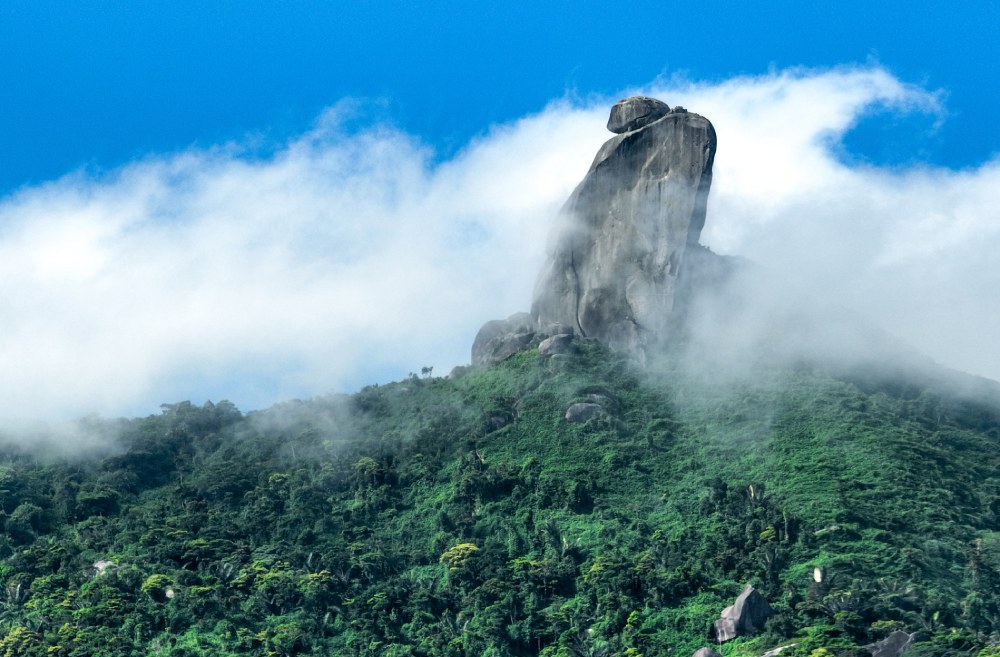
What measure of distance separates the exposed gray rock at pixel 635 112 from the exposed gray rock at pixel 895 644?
1921 inches

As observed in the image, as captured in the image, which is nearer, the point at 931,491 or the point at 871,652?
the point at 871,652

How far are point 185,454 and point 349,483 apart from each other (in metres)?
13.5

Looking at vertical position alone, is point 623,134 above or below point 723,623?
above

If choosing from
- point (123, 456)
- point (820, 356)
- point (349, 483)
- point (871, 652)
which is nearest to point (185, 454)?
point (123, 456)

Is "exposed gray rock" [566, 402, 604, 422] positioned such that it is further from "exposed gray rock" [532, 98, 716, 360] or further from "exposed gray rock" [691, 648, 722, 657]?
"exposed gray rock" [691, 648, 722, 657]

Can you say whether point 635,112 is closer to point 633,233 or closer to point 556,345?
point 633,233

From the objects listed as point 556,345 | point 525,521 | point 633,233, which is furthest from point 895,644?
point 633,233

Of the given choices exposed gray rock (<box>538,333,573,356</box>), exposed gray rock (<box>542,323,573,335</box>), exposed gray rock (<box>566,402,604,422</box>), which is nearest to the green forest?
exposed gray rock (<box>566,402,604,422</box>)

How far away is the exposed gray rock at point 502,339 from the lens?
12088cm

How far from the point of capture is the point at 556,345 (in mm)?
117188

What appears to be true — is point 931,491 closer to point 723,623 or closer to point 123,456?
point 723,623

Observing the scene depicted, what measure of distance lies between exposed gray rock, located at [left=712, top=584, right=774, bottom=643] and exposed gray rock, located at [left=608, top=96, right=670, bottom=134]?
44.3 meters

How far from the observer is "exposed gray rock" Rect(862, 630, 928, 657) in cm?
7825

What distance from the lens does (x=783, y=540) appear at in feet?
294
